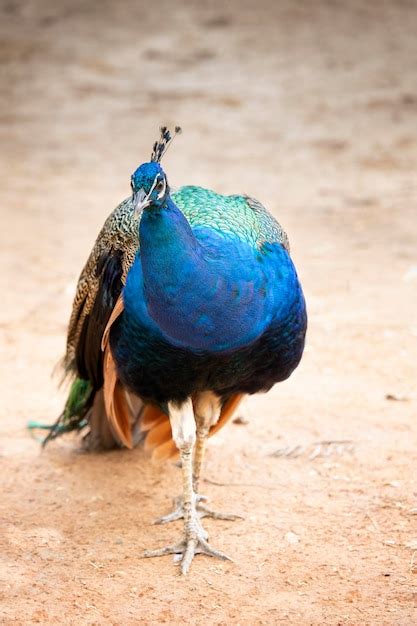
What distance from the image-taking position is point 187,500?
13.3 feet

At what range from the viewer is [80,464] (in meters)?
4.73

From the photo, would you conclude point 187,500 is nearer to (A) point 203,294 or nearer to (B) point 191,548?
Result: (B) point 191,548

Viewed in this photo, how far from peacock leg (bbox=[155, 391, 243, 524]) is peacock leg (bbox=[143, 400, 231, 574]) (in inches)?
6.7

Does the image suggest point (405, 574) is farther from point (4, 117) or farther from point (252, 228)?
point (4, 117)

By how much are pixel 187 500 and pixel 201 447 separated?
0.31 m

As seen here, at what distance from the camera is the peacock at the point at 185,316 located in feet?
11.7

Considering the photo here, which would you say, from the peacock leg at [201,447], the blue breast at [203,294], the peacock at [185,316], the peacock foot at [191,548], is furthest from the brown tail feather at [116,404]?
the peacock foot at [191,548]

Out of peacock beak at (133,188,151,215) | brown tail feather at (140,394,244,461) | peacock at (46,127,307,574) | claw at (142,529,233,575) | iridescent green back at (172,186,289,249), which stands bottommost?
claw at (142,529,233,575)

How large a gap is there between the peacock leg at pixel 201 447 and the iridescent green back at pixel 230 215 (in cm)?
69

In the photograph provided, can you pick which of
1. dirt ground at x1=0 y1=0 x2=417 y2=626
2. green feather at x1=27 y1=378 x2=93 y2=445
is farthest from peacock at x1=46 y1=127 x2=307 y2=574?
dirt ground at x1=0 y1=0 x2=417 y2=626

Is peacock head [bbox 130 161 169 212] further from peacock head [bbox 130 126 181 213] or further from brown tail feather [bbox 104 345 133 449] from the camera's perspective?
brown tail feather [bbox 104 345 133 449]

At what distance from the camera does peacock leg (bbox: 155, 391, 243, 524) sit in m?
4.16

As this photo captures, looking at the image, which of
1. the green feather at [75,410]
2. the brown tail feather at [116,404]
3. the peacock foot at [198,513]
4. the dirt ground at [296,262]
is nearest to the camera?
the dirt ground at [296,262]

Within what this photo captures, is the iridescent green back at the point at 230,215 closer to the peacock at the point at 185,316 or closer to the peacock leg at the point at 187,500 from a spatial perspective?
Answer: the peacock at the point at 185,316
